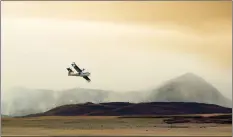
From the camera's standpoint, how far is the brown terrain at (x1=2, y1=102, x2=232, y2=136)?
268 centimetres

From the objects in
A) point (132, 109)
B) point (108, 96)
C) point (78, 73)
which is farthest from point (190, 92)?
point (78, 73)

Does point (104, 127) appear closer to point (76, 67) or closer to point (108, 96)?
point (108, 96)

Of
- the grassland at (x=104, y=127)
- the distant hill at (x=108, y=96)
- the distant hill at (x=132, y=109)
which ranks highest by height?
the distant hill at (x=108, y=96)

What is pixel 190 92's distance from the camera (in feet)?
8.93

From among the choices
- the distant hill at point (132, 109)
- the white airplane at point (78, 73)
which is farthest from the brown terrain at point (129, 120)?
the white airplane at point (78, 73)

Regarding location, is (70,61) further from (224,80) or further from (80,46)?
(224,80)

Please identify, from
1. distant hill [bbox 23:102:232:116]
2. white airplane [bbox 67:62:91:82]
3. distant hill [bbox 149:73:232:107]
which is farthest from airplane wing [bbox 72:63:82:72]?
distant hill [bbox 149:73:232:107]

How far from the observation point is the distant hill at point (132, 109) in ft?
8.87

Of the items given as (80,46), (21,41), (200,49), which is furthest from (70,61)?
(200,49)

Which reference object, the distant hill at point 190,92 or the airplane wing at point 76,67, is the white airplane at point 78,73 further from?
the distant hill at point 190,92

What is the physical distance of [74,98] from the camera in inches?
107

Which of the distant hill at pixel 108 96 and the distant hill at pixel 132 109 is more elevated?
the distant hill at pixel 108 96

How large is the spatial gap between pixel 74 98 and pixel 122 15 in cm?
67

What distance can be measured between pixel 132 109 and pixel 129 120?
8 centimetres
